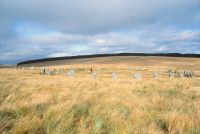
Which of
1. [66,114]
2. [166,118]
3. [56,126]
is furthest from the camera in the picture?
[166,118]

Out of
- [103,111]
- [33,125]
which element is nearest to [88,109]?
[103,111]

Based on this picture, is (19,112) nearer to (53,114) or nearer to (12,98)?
(53,114)

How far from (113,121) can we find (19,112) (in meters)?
1.99

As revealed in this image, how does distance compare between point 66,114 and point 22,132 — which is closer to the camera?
point 22,132

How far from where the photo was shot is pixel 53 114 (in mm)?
5574

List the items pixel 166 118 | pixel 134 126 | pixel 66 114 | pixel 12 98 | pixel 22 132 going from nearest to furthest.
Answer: pixel 22 132 → pixel 134 126 → pixel 66 114 → pixel 166 118 → pixel 12 98

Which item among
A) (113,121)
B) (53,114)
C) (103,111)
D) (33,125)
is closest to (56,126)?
(33,125)

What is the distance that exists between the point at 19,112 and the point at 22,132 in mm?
1463

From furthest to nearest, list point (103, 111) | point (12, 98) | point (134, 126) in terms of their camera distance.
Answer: point (12, 98) < point (103, 111) < point (134, 126)

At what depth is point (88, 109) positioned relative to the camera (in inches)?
262

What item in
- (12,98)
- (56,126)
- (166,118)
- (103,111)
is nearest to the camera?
(56,126)

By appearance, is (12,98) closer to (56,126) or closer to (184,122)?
(56,126)

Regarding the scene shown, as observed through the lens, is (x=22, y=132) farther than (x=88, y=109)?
No

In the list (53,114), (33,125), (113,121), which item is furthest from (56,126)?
(113,121)
